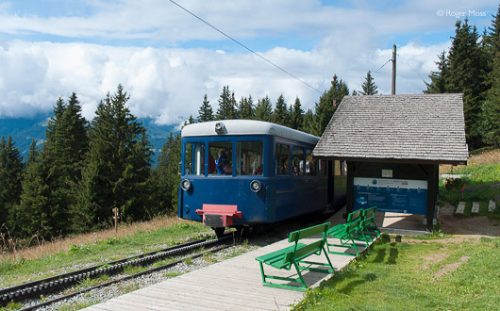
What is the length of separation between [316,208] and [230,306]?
934cm

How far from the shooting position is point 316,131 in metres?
62.0

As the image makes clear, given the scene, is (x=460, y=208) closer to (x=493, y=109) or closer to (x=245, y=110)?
(x=493, y=109)

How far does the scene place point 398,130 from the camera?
14211mm

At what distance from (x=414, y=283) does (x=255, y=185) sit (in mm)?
4903

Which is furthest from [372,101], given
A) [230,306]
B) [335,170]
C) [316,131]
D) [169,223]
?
[316,131]

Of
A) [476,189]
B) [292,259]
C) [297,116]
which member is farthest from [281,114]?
[292,259]

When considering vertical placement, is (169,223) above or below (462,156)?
below

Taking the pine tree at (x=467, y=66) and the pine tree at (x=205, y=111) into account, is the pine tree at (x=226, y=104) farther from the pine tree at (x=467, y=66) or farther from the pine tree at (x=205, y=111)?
the pine tree at (x=467, y=66)

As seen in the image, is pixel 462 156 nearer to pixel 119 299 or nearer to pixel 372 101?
pixel 372 101

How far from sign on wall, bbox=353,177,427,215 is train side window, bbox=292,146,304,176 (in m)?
1.71

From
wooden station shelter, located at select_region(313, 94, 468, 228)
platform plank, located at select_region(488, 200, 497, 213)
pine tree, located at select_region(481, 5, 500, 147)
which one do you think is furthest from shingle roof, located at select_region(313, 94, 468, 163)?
pine tree, located at select_region(481, 5, 500, 147)

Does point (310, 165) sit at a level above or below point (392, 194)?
above

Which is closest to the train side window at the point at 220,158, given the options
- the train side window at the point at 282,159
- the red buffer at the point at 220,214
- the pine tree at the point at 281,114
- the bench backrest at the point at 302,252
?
the red buffer at the point at 220,214

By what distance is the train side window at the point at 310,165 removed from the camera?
14542mm
